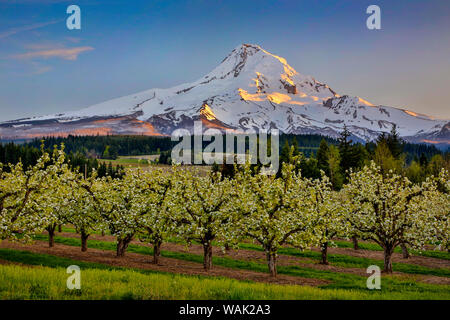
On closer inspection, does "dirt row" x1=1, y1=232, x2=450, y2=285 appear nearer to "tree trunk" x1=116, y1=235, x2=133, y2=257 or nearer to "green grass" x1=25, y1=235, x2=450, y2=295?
"tree trunk" x1=116, y1=235, x2=133, y2=257

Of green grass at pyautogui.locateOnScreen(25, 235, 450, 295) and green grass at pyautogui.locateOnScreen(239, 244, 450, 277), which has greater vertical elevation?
green grass at pyautogui.locateOnScreen(25, 235, 450, 295)

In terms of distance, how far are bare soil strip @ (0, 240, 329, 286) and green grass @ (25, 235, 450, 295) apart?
167 cm

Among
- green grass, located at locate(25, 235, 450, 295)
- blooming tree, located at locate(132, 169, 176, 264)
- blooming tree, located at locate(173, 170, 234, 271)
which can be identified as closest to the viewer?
green grass, located at locate(25, 235, 450, 295)

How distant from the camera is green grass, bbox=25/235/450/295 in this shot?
25961 millimetres

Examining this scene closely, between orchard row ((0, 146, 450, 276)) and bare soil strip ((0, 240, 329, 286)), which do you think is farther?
bare soil strip ((0, 240, 329, 286))

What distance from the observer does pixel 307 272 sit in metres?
33.0

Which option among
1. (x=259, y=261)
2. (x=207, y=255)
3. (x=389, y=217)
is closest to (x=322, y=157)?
(x=259, y=261)

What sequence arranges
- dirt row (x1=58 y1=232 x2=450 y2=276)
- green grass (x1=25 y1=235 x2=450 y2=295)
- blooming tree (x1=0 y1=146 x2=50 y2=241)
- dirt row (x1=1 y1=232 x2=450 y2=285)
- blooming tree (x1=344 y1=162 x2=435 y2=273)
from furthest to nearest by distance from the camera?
dirt row (x1=58 y1=232 x2=450 y2=276) → blooming tree (x1=344 y1=162 x2=435 y2=273) → dirt row (x1=1 y1=232 x2=450 y2=285) → blooming tree (x1=0 y1=146 x2=50 y2=241) → green grass (x1=25 y1=235 x2=450 y2=295)

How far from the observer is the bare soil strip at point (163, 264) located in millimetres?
28766

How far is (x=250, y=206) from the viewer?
28484 millimetres

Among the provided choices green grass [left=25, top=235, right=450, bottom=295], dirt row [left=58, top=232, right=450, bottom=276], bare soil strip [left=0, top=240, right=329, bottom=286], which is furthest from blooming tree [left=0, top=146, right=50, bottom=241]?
dirt row [left=58, top=232, right=450, bottom=276]

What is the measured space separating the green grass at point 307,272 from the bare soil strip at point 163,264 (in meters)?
1.67

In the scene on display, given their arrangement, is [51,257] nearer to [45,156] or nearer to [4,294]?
[45,156]
